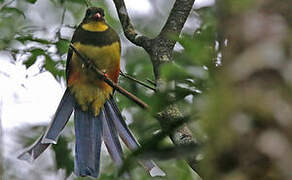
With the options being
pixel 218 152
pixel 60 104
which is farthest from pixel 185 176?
pixel 218 152

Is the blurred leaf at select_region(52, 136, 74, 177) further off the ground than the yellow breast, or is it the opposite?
the yellow breast

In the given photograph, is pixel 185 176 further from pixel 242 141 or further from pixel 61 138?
pixel 242 141

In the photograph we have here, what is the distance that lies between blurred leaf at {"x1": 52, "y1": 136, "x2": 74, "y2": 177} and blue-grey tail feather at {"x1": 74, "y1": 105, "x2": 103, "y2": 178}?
5cm

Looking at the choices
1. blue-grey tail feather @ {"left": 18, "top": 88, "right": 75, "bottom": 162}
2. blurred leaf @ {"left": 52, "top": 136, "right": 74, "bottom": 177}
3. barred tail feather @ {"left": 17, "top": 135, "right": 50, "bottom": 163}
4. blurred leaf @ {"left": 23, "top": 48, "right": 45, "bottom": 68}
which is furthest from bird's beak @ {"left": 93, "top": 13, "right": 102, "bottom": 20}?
barred tail feather @ {"left": 17, "top": 135, "right": 50, "bottom": 163}

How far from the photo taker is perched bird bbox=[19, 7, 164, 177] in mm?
2387

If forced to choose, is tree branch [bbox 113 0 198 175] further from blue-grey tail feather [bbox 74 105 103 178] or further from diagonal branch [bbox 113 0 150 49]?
blue-grey tail feather [bbox 74 105 103 178]

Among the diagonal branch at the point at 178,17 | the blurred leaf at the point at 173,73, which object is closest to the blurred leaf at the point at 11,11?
the diagonal branch at the point at 178,17

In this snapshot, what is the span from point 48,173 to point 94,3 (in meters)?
1.85

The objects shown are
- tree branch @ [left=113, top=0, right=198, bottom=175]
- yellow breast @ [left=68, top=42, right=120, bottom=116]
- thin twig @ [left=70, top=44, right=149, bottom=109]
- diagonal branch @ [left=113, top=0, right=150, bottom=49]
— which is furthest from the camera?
yellow breast @ [left=68, top=42, right=120, bottom=116]

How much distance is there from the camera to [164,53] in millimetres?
1892

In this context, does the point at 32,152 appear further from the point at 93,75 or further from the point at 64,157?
the point at 93,75

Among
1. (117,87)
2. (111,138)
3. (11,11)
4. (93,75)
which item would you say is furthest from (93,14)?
(117,87)

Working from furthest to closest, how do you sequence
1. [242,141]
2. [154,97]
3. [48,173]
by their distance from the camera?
[48,173] < [154,97] < [242,141]

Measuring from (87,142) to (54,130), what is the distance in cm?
16
